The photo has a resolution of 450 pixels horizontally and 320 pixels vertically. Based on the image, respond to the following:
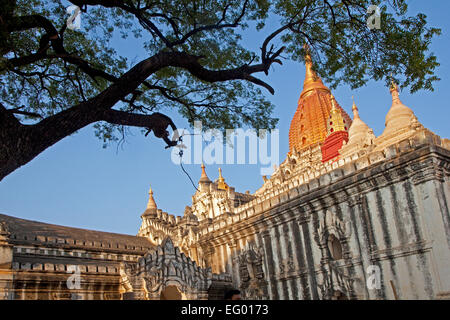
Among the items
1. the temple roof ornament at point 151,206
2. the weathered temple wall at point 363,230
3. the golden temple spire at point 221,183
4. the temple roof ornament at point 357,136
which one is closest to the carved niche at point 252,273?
the weathered temple wall at point 363,230

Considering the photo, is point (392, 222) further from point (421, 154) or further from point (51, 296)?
point (51, 296)

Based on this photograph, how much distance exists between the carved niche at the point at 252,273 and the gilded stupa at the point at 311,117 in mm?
33224

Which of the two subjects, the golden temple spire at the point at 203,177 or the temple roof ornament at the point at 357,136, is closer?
the temple roof ornament at the point at 357,136

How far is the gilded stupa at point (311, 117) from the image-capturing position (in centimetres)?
5888

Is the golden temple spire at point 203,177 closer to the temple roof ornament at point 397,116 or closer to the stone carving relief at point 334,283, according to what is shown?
the temple roof ornament at point 397,116

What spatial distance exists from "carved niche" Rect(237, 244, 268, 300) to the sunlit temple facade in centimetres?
6

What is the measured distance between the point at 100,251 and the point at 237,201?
67.2 feet

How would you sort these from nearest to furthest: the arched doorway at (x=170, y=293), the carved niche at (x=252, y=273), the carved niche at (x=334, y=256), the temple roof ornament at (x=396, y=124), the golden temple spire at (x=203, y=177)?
the carved niche at (x=334, y=256) < the arched doorway at (x=170, y=293) < the carved niche at (x=252, y=273) < the temple roof ornament at (x=396, y=124) < the golden temple spire at (x=203, y=177)

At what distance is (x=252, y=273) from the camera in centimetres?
2523

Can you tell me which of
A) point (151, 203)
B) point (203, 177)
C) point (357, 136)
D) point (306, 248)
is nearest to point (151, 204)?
point (151, 203)

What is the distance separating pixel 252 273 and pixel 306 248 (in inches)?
166

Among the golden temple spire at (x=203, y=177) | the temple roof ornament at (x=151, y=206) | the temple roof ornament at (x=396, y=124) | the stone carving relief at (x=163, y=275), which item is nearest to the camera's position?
the stone carving relief at (x=163, y=275)

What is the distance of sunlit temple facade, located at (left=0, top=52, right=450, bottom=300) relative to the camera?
698 inches

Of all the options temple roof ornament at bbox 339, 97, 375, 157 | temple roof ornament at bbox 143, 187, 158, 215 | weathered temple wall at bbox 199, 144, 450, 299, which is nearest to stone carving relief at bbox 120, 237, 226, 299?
weathered temple wall at bbox 199, 144, 450, 299
